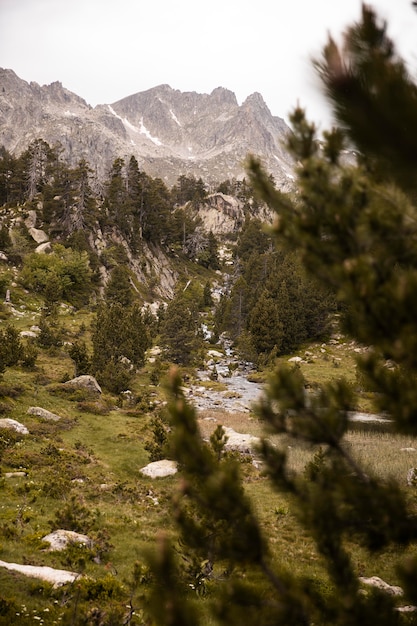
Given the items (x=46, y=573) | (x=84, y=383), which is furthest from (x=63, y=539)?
(x=84, y=383)

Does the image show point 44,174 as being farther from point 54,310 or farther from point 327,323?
point 327,323

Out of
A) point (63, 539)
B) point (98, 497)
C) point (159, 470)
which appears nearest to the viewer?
point (63, 539)

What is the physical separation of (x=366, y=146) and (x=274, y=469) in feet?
12.4

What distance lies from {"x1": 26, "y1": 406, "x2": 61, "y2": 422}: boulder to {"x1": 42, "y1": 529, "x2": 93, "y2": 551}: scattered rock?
43.1 ft

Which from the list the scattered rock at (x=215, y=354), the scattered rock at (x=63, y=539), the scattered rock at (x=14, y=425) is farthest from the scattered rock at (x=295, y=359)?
the scattered rock at (x=63, y=539)

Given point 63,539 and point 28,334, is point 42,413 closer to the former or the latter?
point 63,539

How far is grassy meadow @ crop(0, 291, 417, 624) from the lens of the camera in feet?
27.9

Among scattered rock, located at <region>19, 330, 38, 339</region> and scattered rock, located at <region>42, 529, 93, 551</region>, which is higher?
scattered rock, located at <region>42, 529, 93, 551</region>

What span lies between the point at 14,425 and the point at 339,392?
67.0 ft

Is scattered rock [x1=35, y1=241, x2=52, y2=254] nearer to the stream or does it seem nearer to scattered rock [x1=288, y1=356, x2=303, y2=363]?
the stream

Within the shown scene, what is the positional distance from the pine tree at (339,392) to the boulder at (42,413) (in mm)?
21687

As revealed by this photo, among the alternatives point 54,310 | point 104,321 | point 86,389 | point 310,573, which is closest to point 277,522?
point 310,573

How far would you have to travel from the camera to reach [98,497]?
15.6 m

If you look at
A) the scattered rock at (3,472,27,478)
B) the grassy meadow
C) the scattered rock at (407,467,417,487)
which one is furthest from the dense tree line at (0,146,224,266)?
the scattered rock at (407,467,417,487)
